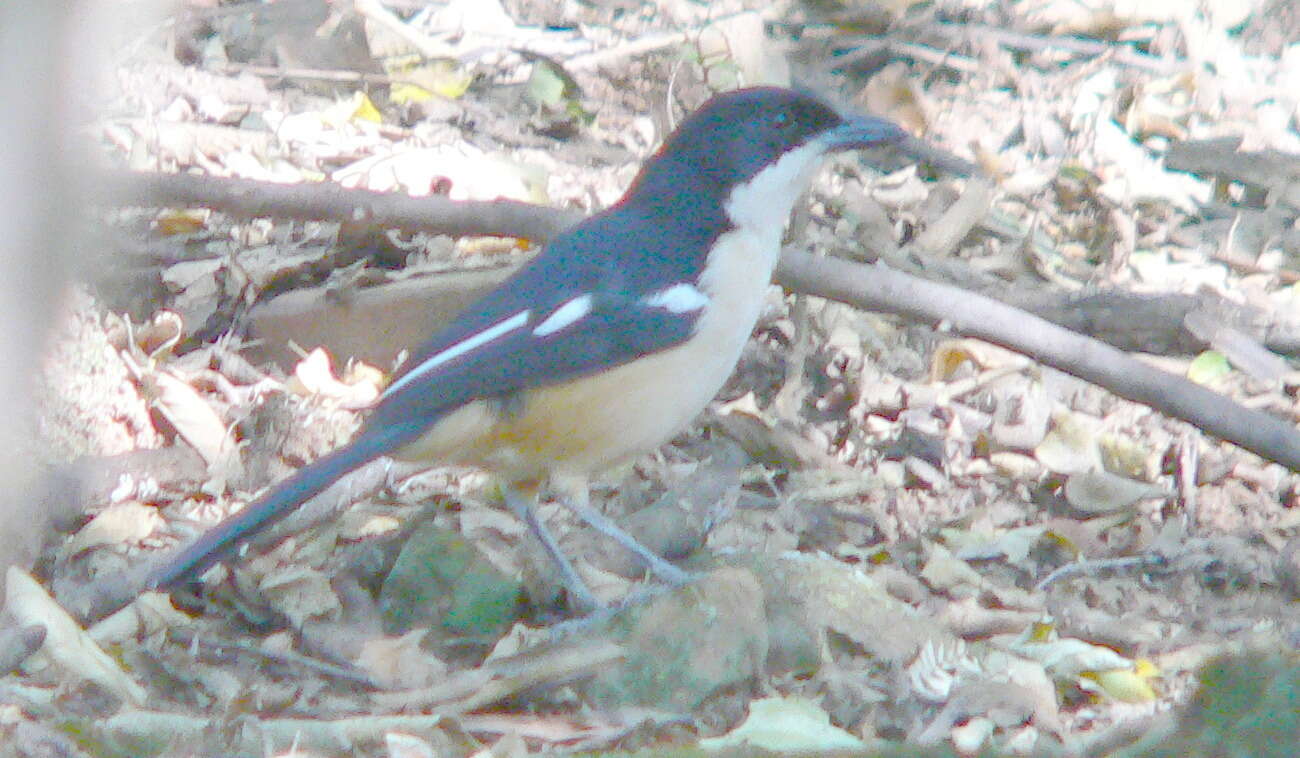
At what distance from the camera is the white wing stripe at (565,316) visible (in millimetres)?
3908

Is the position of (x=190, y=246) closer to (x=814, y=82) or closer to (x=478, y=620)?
(x=478, y=620)

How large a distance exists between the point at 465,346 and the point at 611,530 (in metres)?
0.72

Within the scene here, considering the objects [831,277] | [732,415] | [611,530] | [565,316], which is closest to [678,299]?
[565,316]

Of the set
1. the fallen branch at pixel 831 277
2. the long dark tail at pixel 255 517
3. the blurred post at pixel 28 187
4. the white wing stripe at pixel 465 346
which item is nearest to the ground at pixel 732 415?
the fallen branch at pixel 831 277

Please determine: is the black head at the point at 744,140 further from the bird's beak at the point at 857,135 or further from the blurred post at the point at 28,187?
the blurred post at the point at 28,187

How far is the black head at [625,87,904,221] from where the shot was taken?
4.21 m

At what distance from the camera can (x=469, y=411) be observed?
3.89 meters

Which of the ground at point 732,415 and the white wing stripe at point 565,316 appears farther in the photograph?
the white wing stripe at point 565,316

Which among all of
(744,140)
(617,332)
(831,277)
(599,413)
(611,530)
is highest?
(744,140)

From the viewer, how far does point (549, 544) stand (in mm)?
4137

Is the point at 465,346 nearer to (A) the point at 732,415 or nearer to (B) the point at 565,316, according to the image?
(B) the point at 565,316

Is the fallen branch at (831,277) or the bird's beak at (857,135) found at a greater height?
the bird's beak at (857,135)

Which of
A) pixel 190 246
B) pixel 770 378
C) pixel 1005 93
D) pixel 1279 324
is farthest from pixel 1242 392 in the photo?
pixel 190 246

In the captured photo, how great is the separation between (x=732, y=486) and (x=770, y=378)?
0.83m
